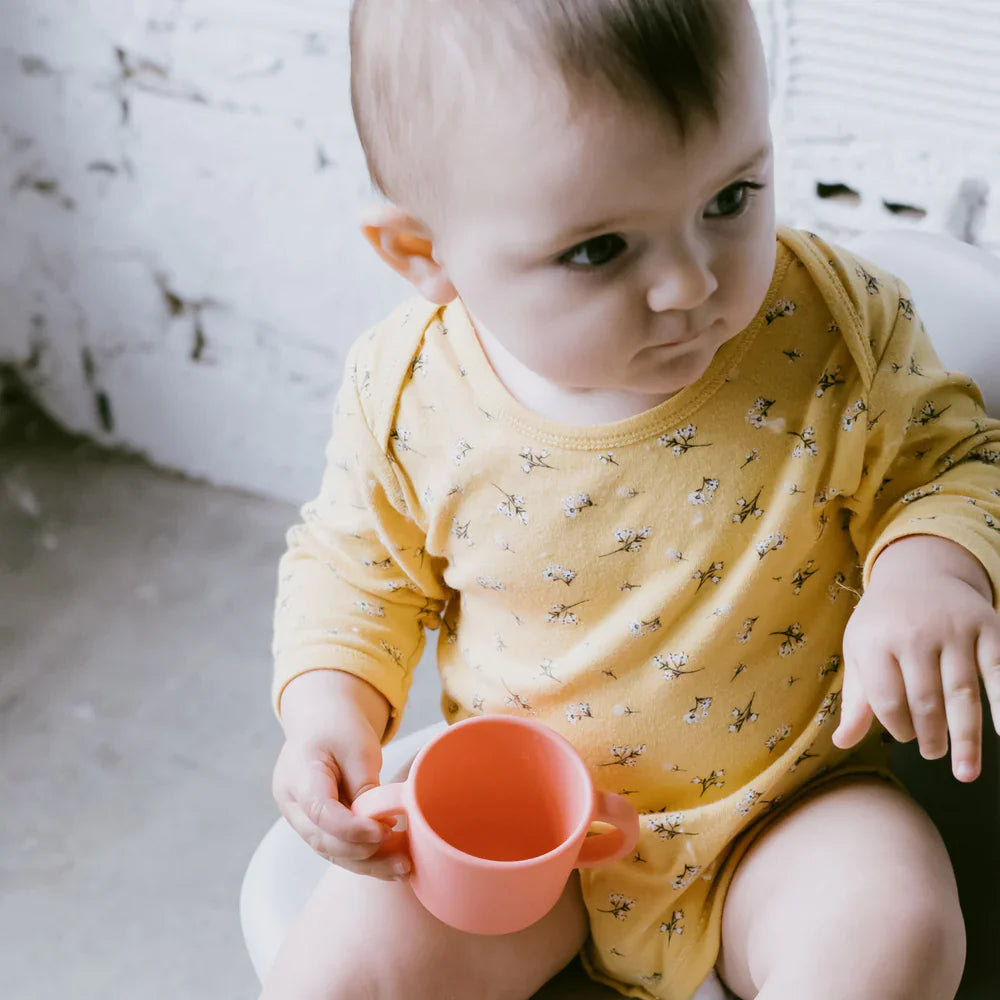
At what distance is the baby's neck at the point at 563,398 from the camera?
0.73 metres

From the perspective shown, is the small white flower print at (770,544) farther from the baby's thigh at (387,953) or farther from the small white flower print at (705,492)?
the baby's thigh at (387,953)

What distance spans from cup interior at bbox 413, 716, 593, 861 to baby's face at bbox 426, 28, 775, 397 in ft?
0.63

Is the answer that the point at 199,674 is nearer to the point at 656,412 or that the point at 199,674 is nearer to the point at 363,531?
the point at 363,531

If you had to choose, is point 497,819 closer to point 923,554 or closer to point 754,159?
point 923,554

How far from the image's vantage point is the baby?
0.60 m

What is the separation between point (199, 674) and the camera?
4.94ft

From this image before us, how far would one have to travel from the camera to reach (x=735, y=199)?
625mm

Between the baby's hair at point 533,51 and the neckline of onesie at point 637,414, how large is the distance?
16cm

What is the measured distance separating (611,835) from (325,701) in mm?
189

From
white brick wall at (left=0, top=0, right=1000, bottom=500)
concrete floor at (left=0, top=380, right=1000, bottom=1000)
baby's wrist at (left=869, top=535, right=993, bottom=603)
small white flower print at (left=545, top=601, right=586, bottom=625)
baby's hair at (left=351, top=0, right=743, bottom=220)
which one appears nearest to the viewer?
baby's hair at (left=351, top=0, right=743, bottom=220)

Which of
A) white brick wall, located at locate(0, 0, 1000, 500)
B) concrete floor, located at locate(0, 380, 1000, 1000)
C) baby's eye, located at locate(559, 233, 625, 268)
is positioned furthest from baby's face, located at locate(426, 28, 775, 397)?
concrete floor, located at locate(0, 380, 1000, 1000)

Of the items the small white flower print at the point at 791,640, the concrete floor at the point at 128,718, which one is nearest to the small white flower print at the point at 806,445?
the small white flower print at the point at 791,640

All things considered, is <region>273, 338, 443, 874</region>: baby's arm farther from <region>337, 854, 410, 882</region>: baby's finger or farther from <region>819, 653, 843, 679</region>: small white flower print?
<region>819, 653, 843, 679</region>: small white flower print

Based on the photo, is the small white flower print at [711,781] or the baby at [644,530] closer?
the baby at [644,530]
